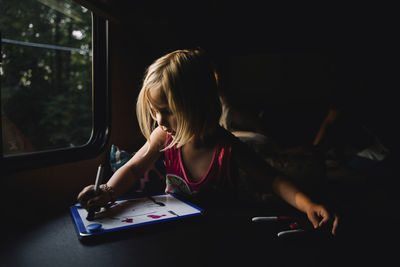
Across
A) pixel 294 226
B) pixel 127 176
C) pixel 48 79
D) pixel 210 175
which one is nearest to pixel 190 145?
pixel 210 175

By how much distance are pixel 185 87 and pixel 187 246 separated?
514 millimetres

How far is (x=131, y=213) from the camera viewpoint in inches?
34.1

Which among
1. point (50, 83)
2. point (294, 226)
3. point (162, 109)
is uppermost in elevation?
point (50, 83)

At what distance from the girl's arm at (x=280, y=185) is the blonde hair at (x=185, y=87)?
0.78ft

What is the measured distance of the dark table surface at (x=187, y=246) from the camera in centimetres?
62

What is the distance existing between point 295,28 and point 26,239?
395 centimetres

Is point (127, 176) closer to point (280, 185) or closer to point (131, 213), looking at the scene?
point (131, 213)

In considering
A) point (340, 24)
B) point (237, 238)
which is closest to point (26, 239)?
point (237, 238)

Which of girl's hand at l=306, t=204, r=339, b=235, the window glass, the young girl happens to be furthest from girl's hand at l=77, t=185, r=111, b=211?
the window glass

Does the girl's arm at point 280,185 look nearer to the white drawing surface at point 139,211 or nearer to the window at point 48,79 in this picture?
the white drawing surface at point 139,211

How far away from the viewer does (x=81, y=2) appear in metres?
1.18

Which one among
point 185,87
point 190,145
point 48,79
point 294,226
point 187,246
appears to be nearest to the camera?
point 187,246

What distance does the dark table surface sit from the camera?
0.62 metres

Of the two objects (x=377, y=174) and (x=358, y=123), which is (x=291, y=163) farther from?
(x=358, y=123)
